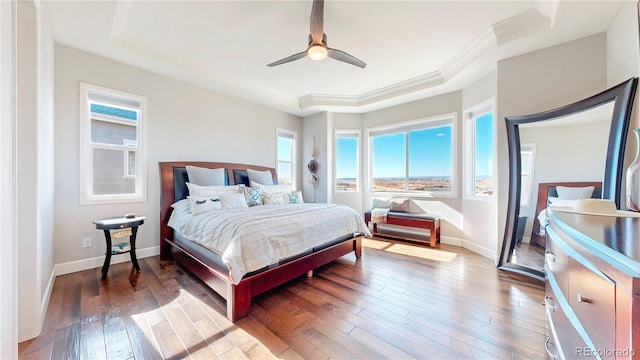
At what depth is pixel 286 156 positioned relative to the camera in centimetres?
573

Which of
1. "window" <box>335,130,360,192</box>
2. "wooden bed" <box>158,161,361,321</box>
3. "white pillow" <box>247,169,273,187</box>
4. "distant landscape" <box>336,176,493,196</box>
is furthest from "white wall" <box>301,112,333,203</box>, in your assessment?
"wooden bed" <box>158,161,361,321</box>

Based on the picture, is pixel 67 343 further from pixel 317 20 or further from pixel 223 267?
pixel 317 20

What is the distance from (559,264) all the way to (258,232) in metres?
2.02

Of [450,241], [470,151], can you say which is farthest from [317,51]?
[450,241]

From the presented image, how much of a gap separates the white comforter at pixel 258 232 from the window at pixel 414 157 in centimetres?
229

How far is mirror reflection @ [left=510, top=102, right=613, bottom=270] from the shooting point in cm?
214

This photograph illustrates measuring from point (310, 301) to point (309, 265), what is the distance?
48 centimetres

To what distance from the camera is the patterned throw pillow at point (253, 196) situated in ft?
12.0

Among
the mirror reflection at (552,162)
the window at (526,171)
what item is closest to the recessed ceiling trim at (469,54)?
the mirror reflection at (552,162)

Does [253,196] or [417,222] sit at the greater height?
[253,196]

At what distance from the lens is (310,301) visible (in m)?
2.27

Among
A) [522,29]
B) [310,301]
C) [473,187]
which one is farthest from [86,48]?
[473,187]

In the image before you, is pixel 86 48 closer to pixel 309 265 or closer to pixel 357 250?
pixel 309 265

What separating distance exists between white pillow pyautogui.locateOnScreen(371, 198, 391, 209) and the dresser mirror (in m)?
2.14
